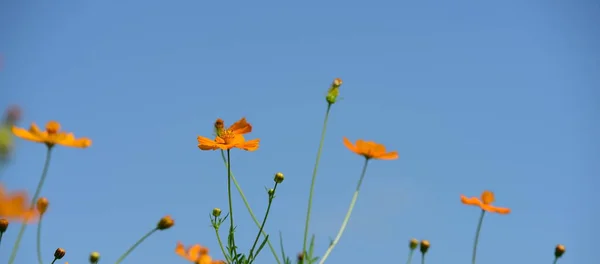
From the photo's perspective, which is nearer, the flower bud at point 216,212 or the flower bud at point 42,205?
the flower bud at point 42,205

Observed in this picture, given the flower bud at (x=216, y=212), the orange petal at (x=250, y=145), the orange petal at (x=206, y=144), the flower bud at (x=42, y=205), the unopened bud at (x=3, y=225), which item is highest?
the orange petal at (x=250, y=145)

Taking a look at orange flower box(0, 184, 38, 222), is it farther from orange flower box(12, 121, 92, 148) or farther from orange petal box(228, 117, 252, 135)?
orange petal box(228, 117, 252, 135)

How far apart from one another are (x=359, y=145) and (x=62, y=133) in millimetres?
1017

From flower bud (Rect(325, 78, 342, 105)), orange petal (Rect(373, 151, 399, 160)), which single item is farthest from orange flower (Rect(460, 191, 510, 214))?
flower bud (Rect(325, 78, 342, 105))

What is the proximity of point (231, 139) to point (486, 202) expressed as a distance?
1.00 m

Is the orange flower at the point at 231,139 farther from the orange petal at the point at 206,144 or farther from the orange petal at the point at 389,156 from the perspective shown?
the orange petal at the point at 389,156

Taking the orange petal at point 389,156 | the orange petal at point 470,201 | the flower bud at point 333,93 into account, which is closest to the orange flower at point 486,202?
the orange petal at point 470,201

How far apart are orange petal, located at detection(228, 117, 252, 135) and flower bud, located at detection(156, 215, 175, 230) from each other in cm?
79

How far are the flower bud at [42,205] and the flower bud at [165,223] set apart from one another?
31cm

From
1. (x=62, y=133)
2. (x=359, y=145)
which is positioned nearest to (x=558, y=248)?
(x=359, y=145)

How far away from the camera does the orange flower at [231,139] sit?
2.55 m

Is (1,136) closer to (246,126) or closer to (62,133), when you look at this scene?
(62,133)

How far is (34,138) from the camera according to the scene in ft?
6.92

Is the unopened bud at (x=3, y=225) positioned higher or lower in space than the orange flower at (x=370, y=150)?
lower
